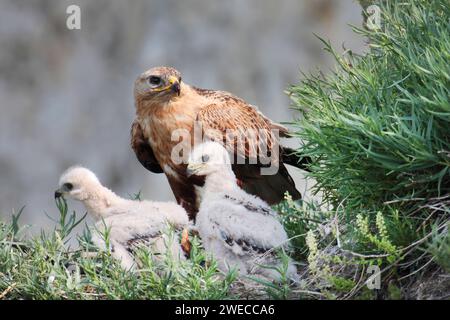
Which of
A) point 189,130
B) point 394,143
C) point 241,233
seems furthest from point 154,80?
point 394,143

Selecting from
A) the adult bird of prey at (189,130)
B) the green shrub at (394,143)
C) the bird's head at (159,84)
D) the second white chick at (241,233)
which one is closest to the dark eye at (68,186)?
the second white chick at (241,233)

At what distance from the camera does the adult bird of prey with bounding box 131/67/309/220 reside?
5.95 metres

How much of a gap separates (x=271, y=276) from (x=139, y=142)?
187 centimetres

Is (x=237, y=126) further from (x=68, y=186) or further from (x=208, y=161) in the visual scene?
(x=68, y=186)

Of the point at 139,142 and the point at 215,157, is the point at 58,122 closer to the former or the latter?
the point at 139,142

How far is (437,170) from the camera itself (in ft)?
14.4

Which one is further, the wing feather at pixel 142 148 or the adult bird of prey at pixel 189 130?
the wing feather at pixel 142 148

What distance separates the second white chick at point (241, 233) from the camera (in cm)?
467

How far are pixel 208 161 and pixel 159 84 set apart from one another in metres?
0.82

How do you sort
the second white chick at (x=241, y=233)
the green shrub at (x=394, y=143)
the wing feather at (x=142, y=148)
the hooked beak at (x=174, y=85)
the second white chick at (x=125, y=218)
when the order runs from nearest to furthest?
1. the green shrub at (x=394, y=143)
2. the second white chick at (x=241, y=233)
3. the second white chick at (x=125, y=218)
4. the hooked beak at (x=174, y=85)
5. the wing feather at (x=142, y=148)

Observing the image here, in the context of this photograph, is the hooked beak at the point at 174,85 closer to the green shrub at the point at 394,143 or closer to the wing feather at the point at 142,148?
the wing feather at the point at 142,148

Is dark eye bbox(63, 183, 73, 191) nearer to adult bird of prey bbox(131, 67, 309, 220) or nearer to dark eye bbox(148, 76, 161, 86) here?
adult bird of prey bbox(131, 67, 309, 220)

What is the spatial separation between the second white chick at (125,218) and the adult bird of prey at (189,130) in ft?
2.45
